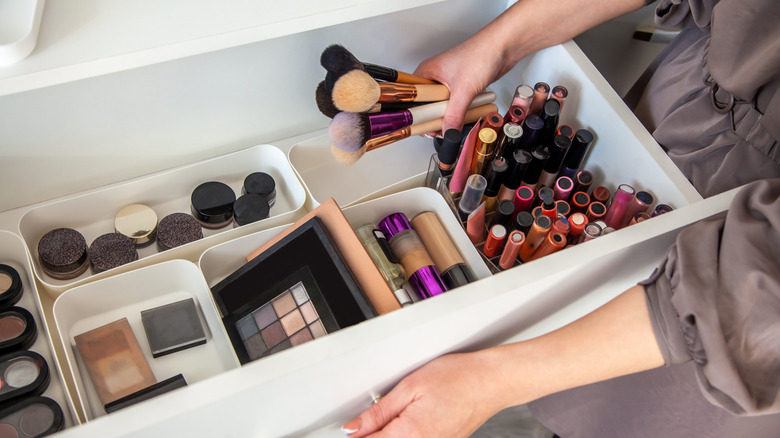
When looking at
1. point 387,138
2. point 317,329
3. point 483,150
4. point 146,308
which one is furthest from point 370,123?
point 146,308

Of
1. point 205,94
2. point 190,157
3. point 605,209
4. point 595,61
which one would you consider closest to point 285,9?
point 205,94

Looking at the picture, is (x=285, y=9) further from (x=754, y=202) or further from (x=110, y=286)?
(x=754, y=202)

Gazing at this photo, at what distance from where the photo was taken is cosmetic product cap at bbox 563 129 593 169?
→ 0.77 metres

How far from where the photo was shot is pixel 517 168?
0.75 meters

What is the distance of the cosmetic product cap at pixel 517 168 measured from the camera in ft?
2.46

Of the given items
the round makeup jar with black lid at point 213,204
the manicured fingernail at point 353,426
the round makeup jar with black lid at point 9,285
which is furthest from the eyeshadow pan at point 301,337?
the round makeup jar with black lid at point 9,285

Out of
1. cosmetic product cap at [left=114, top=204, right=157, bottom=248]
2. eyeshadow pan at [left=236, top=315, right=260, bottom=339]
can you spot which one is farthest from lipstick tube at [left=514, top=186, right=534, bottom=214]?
cosmetic product cap at [left=114, top=204, right=157, bottom=248]

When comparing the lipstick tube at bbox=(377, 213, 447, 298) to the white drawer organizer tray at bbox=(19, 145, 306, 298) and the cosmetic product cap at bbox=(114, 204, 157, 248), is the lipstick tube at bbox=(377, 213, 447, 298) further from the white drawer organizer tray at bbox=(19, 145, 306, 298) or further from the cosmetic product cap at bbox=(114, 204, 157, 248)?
the cosmetic product cap at bbox=(114, 204, 157, 248)

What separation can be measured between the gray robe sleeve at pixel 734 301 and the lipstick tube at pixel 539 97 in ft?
0.87

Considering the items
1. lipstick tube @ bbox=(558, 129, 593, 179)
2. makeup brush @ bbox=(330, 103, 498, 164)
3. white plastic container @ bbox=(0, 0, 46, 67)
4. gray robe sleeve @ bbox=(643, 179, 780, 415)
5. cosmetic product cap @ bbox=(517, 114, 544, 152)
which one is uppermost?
white plastic container @ bbox=(0, 0, 46, 67)

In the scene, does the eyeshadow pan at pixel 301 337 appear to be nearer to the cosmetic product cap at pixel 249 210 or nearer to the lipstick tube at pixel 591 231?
the cosmetic product cap at pixel 249 210

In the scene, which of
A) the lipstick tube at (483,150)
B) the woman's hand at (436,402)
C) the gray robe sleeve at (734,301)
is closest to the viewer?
the gray robe sleeve at (734,301)

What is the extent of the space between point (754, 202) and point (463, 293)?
0.28 m

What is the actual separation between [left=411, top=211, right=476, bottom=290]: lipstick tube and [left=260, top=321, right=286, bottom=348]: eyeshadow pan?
0.67 ft
